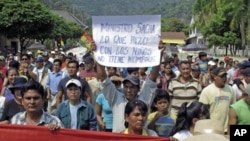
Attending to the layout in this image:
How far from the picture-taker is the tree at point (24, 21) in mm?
35594

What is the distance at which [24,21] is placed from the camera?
35.4m

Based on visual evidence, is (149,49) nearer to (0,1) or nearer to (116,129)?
(116,129)

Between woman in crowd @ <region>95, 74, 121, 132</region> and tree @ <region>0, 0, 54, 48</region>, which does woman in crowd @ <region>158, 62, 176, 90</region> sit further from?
tree @ <region>0, 0, 54, 48</region>

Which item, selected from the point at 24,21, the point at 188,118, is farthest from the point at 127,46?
the point at 24,21

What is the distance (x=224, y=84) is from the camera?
21.4 ft

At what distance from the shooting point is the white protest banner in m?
5.93

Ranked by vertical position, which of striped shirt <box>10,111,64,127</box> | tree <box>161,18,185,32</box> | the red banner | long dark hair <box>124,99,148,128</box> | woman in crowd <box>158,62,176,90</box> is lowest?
the red banner

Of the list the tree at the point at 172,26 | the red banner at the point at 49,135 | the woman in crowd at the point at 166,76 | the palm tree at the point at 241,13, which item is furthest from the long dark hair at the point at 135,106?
the tree at the point at 172,26

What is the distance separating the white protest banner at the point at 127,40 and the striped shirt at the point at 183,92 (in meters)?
1.08

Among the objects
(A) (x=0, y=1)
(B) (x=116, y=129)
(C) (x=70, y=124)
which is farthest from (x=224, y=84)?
(A) (x=0, y=1)

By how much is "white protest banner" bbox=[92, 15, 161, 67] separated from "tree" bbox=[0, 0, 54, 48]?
30.2 metres

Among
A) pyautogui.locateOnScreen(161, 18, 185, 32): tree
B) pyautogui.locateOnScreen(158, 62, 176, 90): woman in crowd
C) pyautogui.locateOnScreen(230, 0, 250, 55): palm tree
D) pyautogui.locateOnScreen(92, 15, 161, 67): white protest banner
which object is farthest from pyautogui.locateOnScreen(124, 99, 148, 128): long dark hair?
pyautogui.locateOnScreen(161, 18, 185, 32): tree

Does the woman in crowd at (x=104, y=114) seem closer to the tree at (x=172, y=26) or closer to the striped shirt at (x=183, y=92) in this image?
the striped shirt at (x=183, y=92)

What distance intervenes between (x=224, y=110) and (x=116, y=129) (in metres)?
1.60
